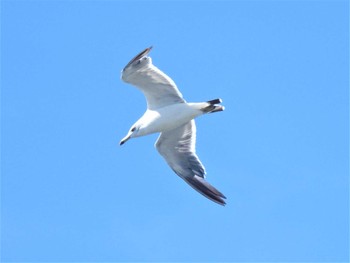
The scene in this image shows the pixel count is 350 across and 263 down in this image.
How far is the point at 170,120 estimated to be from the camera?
2097 cm

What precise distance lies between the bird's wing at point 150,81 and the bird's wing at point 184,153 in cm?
129

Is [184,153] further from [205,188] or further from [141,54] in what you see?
[141,54]

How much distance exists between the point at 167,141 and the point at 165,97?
5.15 ft

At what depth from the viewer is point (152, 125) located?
21125mm

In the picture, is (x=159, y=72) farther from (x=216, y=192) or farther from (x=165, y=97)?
(x=216, y=192)

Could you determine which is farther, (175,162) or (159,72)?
(175,162)

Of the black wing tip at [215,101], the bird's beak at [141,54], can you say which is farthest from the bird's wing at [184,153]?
the bird's beak at [141,54]

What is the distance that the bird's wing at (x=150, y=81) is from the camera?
2030cm

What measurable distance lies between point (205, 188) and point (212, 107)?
2.23 m

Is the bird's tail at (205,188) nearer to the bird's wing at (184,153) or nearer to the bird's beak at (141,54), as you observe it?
the bird's wing at (184,153)

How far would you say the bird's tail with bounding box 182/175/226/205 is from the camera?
21.8 m

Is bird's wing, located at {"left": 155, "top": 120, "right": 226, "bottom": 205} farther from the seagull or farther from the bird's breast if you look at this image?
the bird's breast

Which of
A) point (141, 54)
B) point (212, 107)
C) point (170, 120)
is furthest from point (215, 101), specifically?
point (141, 54)

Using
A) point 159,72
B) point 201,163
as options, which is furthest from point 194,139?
point 159,72
